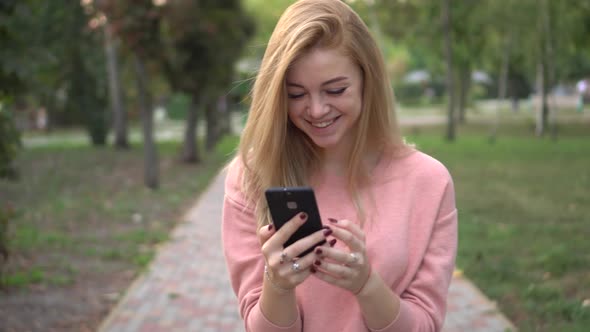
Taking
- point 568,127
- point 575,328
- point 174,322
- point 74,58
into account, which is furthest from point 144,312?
point 568,127

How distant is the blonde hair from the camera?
7.14 ft

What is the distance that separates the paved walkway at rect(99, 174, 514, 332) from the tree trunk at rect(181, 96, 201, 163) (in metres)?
11.5

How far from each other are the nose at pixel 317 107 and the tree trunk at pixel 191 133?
59.9 ft

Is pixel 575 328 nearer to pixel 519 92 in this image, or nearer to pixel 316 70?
pixel 316 70

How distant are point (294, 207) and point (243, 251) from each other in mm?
456

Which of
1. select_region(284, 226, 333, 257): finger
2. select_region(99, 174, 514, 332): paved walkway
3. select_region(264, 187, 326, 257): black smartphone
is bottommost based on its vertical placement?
select_region(99, 174, 514, 332): paved walkway

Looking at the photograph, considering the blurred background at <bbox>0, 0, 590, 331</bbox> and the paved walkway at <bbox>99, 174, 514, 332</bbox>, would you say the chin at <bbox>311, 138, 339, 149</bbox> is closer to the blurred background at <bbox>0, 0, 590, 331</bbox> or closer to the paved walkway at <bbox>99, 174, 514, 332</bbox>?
the blurred background at <bbox>0, 0, 590, 331</bbox>

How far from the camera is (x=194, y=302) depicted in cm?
666

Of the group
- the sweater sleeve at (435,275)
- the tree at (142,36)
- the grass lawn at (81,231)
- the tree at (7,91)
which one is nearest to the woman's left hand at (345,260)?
the sweater sleeve at (435,275)

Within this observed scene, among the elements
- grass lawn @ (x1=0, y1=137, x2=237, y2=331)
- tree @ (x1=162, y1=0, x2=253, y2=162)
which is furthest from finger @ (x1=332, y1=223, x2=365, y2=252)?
tree @ (x1=162, y1=0, x2=253, y2=162)

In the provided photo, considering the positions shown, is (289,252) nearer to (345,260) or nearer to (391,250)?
(345,260)

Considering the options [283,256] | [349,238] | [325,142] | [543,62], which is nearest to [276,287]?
[283,256]

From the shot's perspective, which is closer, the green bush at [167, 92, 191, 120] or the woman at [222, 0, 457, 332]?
the woman at [222, 0, 457, 332]

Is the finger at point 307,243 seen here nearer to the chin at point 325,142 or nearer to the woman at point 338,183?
the woman at point 338,183
